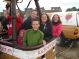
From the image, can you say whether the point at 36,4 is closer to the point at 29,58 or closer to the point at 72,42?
the point at 29,58

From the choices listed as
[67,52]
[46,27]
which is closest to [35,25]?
[46,27]

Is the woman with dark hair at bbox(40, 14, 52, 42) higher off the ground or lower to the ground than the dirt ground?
higher

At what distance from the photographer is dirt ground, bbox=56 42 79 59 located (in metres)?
9.45

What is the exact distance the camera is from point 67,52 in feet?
33.5

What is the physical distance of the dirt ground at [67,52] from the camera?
31.0ft

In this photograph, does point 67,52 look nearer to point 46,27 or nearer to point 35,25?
point 46,27

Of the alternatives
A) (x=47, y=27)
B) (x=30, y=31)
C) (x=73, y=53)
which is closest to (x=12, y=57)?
(x=30, y=31)

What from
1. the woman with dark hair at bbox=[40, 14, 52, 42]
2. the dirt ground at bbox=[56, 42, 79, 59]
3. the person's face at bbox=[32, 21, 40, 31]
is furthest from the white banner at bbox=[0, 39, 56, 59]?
the dirt ground at bbox=[56, 42, 79, 59]

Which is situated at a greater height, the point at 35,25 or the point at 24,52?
the point at 35,25

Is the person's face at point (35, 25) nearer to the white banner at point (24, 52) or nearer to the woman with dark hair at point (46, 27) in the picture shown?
the white banner at point (24, 52)

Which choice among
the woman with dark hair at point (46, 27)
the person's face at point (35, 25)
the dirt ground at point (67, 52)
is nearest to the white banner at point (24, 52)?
the person's face at point (35, 25)

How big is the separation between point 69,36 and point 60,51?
0.85m

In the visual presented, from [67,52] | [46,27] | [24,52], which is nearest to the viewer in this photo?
[24,52]

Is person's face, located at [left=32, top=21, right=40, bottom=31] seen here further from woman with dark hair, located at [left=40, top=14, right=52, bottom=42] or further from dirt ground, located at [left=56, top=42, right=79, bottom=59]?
dirt ground, located at [left=56, top=42, right=79, bottom=59]
